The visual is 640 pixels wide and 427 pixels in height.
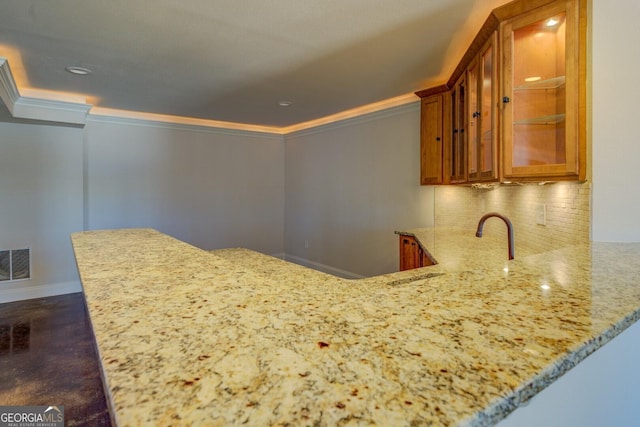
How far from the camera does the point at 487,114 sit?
223 centimetres

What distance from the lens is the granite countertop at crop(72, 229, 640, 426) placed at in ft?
1.34

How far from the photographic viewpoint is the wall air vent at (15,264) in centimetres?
399

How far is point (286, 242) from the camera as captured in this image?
20.2 feet

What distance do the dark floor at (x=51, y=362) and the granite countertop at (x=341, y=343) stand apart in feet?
3.43

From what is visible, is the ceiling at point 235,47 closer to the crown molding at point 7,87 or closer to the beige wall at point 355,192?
the crown molding at point 7,87

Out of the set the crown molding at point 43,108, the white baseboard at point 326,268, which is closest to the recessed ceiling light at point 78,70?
the crown molding at point 43,108

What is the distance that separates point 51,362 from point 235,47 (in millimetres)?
2790

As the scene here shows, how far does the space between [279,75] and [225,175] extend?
2.66 meters

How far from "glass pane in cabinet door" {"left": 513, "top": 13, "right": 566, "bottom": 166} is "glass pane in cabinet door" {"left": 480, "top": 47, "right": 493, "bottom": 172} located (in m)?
0.20

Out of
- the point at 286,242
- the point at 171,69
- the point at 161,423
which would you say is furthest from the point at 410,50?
the point at 286,242

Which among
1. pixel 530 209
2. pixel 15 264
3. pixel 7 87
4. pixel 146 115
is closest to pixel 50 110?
pixel 7 87

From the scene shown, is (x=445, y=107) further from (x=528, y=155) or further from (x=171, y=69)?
(x=171, y=69)

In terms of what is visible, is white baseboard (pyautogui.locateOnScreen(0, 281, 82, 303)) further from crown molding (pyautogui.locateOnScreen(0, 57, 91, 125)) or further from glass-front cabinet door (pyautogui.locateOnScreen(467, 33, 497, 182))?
glass-front cabinet door (pyautogui.locateOnScreen(467, 33, 497, 182))

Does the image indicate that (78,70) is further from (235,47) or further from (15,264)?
(15,264)
